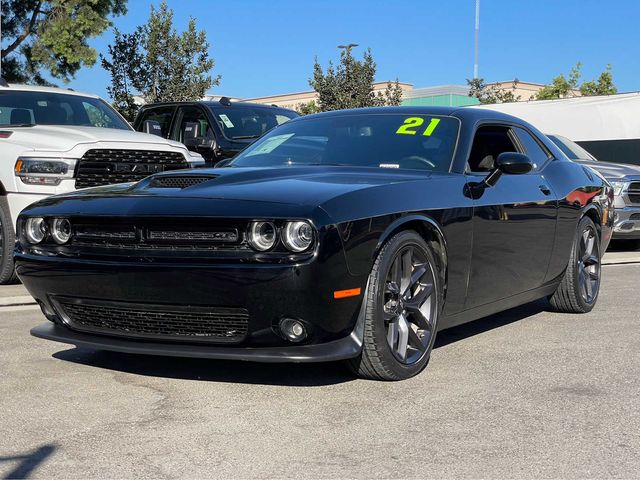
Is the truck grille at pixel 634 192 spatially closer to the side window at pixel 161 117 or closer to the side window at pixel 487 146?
the side window at pixel 161 117

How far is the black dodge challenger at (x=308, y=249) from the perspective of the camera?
4.04 meters

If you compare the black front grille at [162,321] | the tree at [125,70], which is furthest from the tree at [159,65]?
the black front grille at [162,321]

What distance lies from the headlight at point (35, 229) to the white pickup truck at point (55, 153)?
3.00 meters

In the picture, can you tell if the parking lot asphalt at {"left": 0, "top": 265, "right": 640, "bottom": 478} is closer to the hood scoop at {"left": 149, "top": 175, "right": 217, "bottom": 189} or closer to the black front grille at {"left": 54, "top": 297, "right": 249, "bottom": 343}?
the black front grille at {"left": 54, "top": 297, "right": 249, "bottom": 343}

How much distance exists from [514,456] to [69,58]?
24788mm

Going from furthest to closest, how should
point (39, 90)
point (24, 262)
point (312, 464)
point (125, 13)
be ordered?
1. point (125, 13)
2. point (39, 90)
3. point (24, 262)
4. point (312, 464)

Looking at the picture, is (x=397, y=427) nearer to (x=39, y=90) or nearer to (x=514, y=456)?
(x=514, y=456)

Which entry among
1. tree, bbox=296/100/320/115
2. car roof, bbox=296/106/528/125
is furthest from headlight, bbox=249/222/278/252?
tree, bbox=296/100/320/115

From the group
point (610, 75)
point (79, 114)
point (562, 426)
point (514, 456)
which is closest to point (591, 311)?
point (562, 426)

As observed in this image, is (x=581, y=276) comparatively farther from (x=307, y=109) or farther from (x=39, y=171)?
(x=307, y=109)

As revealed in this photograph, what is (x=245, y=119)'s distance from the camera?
11.8 metres

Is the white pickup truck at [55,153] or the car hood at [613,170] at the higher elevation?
the white pickup truck at [55,153]

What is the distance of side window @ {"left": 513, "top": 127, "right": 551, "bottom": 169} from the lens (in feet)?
20.9

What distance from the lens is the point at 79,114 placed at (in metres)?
9.32
